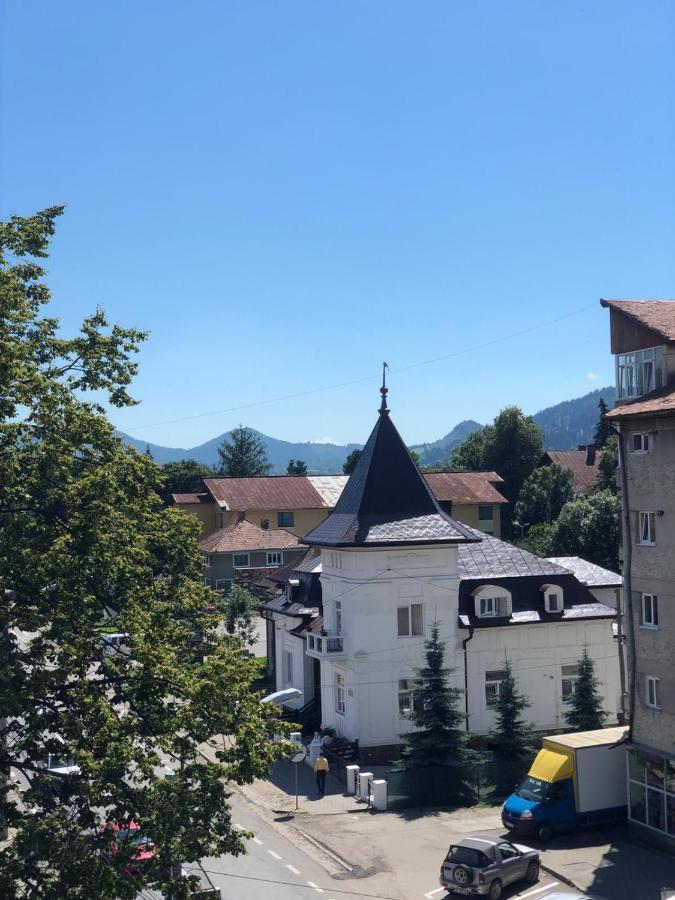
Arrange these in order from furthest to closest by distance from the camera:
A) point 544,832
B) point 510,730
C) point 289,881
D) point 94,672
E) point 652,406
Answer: point 510,730, point 544,832, point 652,406, point 289,881, point 94,672

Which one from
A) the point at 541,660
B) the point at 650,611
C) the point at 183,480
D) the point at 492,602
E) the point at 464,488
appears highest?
the point at 183,480

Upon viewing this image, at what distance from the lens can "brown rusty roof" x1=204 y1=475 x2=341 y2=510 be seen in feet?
297

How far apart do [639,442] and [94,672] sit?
16596mm

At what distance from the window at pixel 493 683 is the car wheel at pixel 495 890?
14968 mm

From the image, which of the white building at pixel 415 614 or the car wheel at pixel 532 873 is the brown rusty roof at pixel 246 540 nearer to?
the white building at pixel 415 614

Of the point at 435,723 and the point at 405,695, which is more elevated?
the point at 405,695

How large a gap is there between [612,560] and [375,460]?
1476 inches

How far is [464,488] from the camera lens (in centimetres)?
9531

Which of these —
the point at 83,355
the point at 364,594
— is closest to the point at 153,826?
the point at 83,355

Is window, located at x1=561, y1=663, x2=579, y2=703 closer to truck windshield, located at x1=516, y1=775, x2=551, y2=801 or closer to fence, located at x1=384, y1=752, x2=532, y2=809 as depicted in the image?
fence, located at x1=384, y1=752, x2=532, y2=809

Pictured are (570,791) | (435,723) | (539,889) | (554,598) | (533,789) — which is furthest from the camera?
(554,598)

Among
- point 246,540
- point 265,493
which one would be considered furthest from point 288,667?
point 265,493

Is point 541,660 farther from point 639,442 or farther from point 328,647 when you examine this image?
point 639,442

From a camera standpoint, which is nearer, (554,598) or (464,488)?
(554,598)
